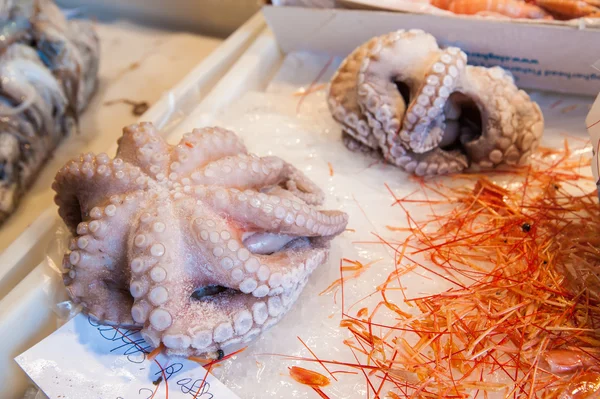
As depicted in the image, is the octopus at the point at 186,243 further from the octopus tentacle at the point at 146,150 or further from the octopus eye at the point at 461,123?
the octopus eye at the point at 461,123

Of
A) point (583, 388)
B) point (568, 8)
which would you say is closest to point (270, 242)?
point (583, 388)

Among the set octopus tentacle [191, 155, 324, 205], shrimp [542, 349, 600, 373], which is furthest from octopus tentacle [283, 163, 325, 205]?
shrimp [542, 349, 600, 373]

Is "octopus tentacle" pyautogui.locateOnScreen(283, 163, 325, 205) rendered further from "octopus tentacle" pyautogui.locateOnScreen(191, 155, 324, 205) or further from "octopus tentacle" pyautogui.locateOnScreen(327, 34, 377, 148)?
"octopus tentacle" pyautogui.locateOnScreen(327, 34, 377, 148)

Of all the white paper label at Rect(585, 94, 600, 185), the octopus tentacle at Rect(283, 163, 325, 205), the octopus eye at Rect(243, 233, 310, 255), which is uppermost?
the white paper label at Rect(585, 94, 600, 185)

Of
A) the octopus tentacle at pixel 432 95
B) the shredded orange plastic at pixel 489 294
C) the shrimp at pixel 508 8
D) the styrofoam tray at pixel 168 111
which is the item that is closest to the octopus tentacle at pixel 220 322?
the shredded orange plastic at pixel 489 294

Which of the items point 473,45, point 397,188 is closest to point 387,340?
point 397,188

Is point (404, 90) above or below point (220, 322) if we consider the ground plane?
above

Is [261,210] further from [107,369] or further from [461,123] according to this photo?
[461,123]
